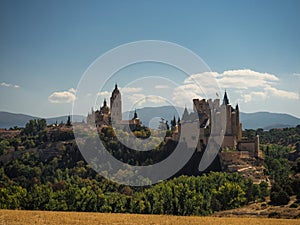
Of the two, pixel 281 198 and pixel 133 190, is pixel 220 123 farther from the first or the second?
pixel 281 198

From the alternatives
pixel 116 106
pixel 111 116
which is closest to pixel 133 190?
pixel 111 116

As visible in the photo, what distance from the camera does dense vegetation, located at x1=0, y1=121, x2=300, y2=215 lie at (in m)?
43.2

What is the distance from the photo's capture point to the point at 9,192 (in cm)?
4984

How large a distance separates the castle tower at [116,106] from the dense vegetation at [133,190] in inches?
883

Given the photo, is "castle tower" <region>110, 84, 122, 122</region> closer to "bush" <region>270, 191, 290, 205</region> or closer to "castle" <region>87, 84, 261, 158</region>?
"castle" <region>87, 84, 261, 158</region>

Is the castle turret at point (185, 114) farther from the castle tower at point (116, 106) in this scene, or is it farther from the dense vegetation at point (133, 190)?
the castle tower at point (116, 106)

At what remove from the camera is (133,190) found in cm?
6412

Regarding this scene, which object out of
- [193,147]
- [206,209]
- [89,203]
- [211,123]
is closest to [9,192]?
[89,203]

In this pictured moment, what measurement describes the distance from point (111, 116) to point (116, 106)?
14.3 feet

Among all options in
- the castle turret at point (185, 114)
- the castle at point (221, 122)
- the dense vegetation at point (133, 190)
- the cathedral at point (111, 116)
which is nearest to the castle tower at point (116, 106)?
the cathedral at point (111, 116)

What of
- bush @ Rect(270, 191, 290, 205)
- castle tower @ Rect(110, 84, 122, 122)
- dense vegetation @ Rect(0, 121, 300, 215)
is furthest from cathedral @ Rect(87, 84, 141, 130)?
bush @ Rect(270, 191, 290, 205)

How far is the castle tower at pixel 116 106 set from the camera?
110 meters

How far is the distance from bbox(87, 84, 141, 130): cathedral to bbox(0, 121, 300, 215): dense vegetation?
54.5 ft

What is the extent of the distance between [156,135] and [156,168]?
20.7 m
